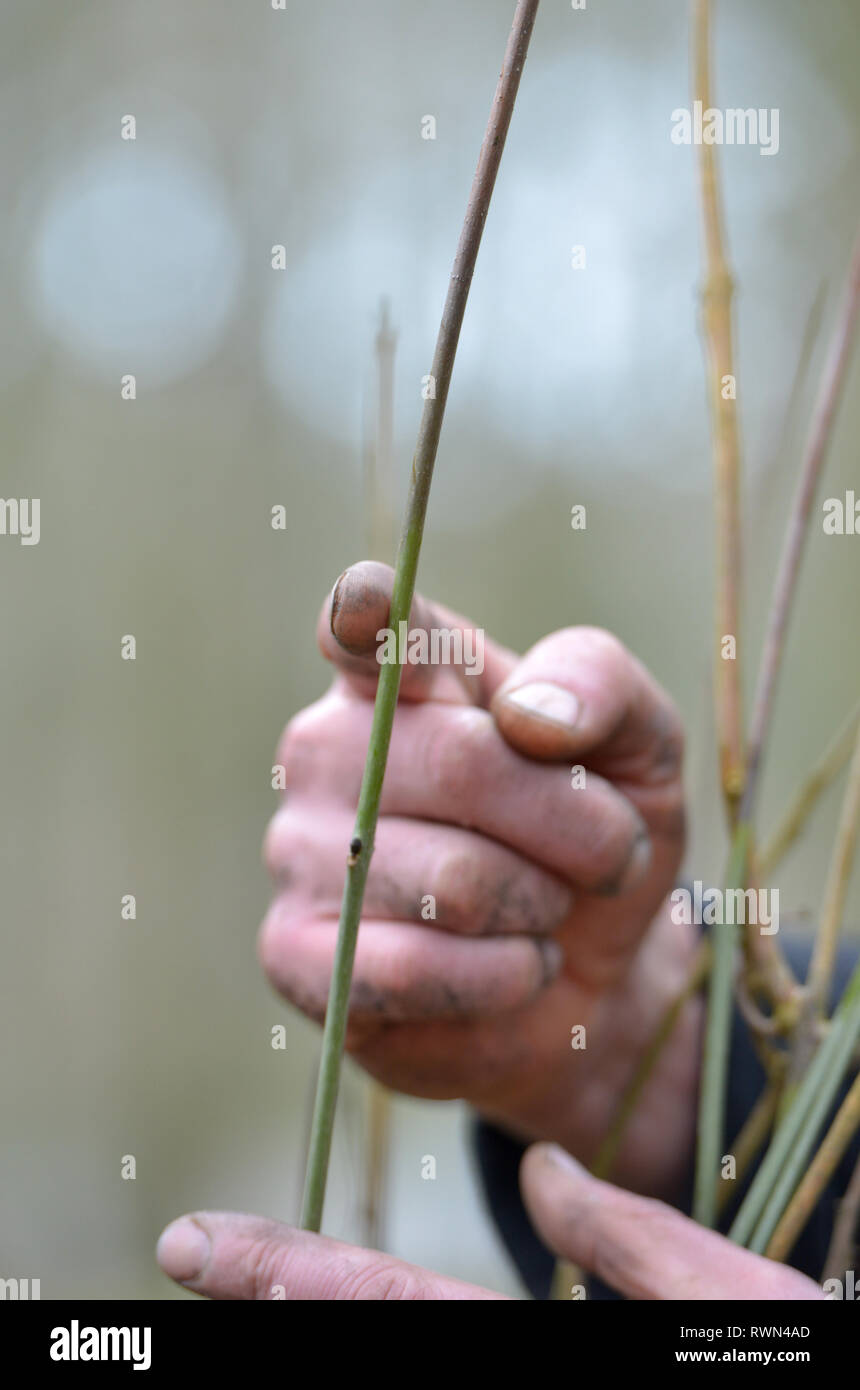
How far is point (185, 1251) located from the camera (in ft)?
0.74

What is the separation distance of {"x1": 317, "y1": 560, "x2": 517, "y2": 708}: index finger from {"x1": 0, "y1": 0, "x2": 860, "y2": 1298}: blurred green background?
0.47 metres

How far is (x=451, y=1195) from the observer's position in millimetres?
1926

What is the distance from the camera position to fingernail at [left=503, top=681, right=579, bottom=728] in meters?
0.29

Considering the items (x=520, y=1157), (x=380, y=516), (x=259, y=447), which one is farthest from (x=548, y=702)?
(x=259, y=447)

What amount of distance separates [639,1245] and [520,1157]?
286 millimetres

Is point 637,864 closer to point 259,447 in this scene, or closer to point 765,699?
point 765,699

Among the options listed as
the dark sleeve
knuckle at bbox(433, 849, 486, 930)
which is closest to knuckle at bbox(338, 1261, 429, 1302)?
knuckle at bbox(433, 849, 486, 930)

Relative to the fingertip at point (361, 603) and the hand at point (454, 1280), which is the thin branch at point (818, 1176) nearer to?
the hand at point (454, 1280)

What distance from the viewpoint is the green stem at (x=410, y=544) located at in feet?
0.52

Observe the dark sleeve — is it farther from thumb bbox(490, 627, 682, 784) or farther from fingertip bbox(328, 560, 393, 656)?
fingertip bbox(328, 560, 393, 656)

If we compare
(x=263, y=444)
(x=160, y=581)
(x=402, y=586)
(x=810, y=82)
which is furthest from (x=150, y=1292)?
(x=810, y=82)
